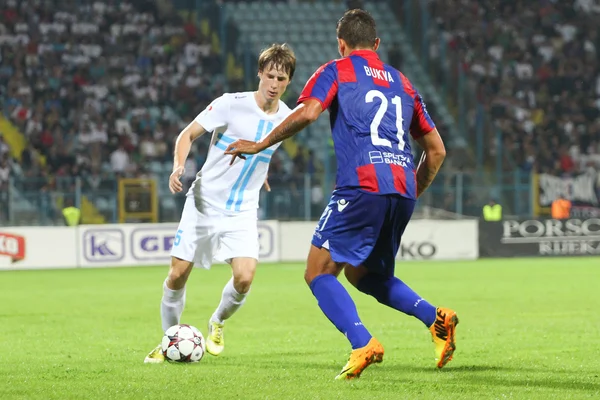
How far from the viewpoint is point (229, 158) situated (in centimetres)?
807

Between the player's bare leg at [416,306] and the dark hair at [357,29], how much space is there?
1389mm

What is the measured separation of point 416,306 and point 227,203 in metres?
1.95

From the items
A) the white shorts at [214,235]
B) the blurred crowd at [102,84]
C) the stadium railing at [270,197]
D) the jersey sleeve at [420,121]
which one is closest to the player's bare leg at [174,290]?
the white shorts at [214,235]

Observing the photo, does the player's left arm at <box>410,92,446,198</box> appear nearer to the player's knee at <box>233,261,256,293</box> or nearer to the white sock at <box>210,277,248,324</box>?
the player's knee at <box>233,261,256,293</box>

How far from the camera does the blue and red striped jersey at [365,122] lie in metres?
6.39

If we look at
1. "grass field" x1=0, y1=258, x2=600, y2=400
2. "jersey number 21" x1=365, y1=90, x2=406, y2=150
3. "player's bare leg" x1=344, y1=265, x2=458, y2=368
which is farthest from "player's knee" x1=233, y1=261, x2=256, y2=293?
"jersey number 21" x1=365, y1=90, x2=406, y2=150

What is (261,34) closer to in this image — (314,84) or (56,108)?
(56,108)

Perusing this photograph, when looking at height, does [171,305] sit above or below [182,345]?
above

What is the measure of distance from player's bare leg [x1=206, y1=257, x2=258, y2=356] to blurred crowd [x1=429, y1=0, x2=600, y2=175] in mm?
20052

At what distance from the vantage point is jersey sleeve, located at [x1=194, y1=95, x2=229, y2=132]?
795cm

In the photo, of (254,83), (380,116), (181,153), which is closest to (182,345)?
(181,153)

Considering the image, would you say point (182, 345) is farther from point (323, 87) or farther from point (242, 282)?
point (323, 87)

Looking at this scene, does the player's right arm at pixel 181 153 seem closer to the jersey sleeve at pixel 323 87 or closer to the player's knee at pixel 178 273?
the player's knee at pixel 178 273

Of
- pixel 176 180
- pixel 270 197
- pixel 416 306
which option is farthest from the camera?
pixel 270 197
